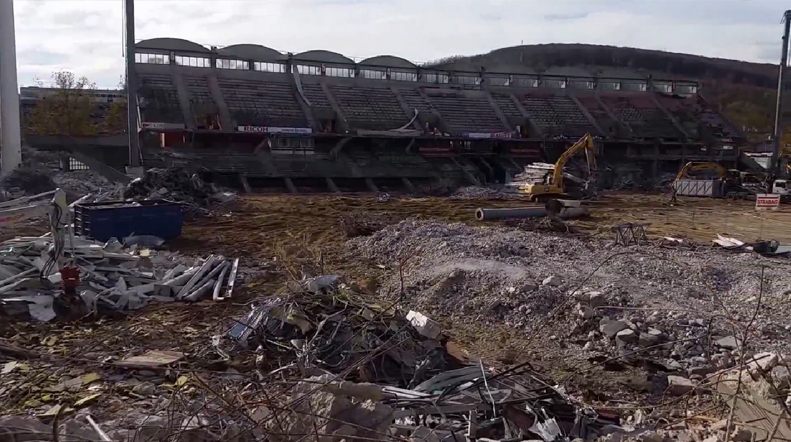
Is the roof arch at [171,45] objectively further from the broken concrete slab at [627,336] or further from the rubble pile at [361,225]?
the broken concrete slab at [627,336]

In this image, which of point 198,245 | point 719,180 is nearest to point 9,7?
point 198,245

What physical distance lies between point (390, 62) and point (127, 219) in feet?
115

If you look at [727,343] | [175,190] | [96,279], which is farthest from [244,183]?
[727,343]

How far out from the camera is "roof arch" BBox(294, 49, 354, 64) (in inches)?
1807

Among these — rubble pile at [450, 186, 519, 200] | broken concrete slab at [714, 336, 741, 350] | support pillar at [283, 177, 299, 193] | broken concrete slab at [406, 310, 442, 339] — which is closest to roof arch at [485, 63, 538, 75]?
rubble pile at [450, 186, 519, 200]

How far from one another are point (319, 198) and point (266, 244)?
1361 cm

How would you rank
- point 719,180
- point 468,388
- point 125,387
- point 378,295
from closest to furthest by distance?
point 468,388 < point 125,387 < point 378,295 < point 719,180

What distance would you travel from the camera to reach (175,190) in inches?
907

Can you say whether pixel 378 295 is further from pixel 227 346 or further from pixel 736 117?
pixel 736 117

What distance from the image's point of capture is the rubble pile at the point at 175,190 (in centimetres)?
2188

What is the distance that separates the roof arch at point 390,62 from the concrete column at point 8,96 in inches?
994

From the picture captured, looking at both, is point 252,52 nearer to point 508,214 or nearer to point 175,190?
point 175,190

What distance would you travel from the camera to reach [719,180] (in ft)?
111

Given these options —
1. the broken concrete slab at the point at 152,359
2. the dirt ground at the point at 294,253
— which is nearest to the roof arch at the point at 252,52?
the dirt ground at the point at 294,253
